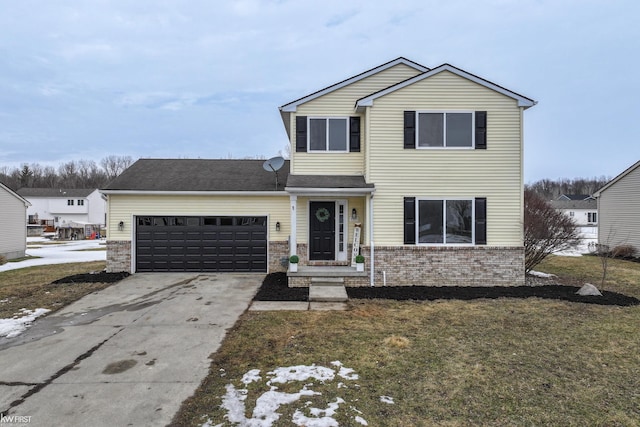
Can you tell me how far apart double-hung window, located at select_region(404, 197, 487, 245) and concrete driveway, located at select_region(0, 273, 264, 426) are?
4981 millimetres

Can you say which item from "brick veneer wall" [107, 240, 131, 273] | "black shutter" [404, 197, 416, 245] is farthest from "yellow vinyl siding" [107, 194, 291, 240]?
"black shutter" [404, 197, 416, 245]

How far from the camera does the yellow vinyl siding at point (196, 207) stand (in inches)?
465

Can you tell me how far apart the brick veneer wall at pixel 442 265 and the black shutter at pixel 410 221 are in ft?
0.76

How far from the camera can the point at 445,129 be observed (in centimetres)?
994

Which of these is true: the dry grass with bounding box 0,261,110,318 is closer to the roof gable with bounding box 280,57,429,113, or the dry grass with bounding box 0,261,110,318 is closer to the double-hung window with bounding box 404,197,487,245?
the roof gable with bounding box 280,57,429,113

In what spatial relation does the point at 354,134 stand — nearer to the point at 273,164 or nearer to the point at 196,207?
the point at 273,164

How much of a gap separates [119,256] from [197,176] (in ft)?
12.7

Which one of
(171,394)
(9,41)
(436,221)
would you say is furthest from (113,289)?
(9,41)

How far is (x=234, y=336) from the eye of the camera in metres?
5.95

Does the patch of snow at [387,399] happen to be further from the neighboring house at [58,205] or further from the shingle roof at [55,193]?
the shingle roof at [55,193]

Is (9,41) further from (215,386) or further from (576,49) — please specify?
(576,49)

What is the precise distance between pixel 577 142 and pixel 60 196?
63.2m

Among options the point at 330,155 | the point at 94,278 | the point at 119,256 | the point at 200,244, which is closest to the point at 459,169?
the point at 330,155

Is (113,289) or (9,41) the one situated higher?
(9,41)
